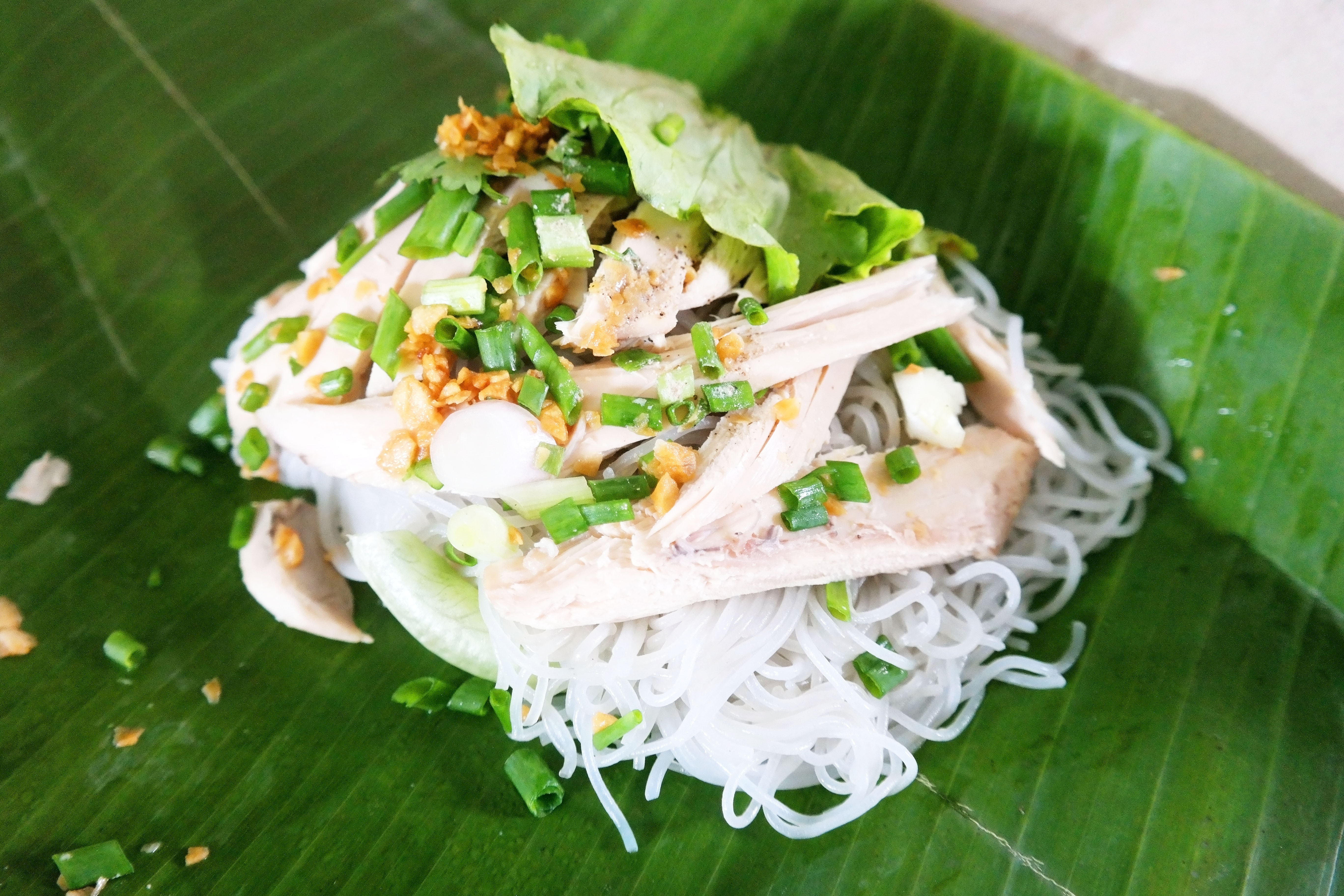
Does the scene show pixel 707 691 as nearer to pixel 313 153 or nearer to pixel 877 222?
pixel 877 222

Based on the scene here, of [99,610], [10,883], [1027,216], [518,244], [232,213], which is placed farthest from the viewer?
[232,213]

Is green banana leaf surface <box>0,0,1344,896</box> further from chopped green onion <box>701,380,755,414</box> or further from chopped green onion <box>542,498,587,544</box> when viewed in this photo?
chopped green onion <box>701,380,755,414</box>

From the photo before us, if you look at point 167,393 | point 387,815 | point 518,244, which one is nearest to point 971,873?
point 387,815

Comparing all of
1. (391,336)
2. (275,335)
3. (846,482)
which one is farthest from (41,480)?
(846,482)

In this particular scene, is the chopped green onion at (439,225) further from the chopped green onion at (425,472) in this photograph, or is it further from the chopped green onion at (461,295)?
the chopped green onion at (425,472)

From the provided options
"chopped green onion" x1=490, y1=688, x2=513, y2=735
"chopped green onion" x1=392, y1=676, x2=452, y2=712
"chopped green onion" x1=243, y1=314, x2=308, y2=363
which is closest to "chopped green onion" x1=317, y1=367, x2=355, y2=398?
"chopped green onion" x1=243, y1=314, x2=308, y2=363

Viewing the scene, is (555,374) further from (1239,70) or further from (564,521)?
(1239,70)
